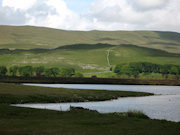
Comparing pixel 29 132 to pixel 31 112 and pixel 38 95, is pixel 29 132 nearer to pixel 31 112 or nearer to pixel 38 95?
pixel 31 112

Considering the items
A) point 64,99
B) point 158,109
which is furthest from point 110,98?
point 158,109

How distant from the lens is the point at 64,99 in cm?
6656

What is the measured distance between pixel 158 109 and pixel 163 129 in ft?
94.4

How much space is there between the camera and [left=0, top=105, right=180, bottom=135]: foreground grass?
26.7 metres

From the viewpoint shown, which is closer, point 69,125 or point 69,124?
point 69,125

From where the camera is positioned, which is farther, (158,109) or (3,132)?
(158,109)

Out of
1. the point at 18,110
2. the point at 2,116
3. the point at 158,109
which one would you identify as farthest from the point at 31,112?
the point at 158,109

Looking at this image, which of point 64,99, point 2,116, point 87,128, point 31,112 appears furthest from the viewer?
point 64,99

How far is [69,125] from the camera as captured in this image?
30.1 metres

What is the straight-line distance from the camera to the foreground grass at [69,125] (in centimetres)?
2672

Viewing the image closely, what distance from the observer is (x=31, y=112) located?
37.9 meters

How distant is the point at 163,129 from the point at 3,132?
14.9m

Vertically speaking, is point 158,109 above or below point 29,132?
below

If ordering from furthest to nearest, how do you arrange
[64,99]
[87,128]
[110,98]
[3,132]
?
1. [110,98]
2. [64,99]
3. [87,128]
4. [3,132]
